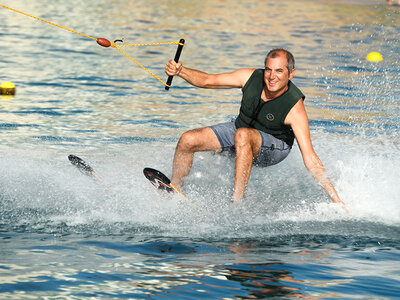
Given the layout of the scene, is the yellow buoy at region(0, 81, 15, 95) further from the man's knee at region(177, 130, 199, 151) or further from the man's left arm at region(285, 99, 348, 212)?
the man's left arm at region(285, 99, 348, 212)

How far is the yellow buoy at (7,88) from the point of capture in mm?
13305

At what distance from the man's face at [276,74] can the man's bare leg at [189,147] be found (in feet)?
2.40

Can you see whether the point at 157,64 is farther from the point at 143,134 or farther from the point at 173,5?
the point at 173,5

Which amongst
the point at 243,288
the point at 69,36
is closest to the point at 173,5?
the point at 69,36

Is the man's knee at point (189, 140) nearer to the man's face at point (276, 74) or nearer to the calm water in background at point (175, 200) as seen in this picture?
the calm water in background at point (175, 200)

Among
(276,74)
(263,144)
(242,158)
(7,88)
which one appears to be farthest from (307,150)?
(7,88)

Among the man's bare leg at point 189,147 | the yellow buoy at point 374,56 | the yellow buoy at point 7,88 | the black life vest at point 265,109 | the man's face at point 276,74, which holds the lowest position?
the man's bare leg at point 189,147

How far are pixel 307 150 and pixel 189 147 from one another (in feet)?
3.67

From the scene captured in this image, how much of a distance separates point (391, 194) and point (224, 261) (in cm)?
262

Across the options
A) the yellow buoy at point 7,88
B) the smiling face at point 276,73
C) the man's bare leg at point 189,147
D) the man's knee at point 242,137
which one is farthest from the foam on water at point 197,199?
the yellow buoy at point 7,88

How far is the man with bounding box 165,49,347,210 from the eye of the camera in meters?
6.87

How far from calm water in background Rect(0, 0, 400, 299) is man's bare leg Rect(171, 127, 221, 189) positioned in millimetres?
233

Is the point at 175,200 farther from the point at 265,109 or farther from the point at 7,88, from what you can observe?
the point at 7,88

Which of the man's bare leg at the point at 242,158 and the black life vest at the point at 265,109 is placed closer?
the man's bare leg at the point at 242,158
